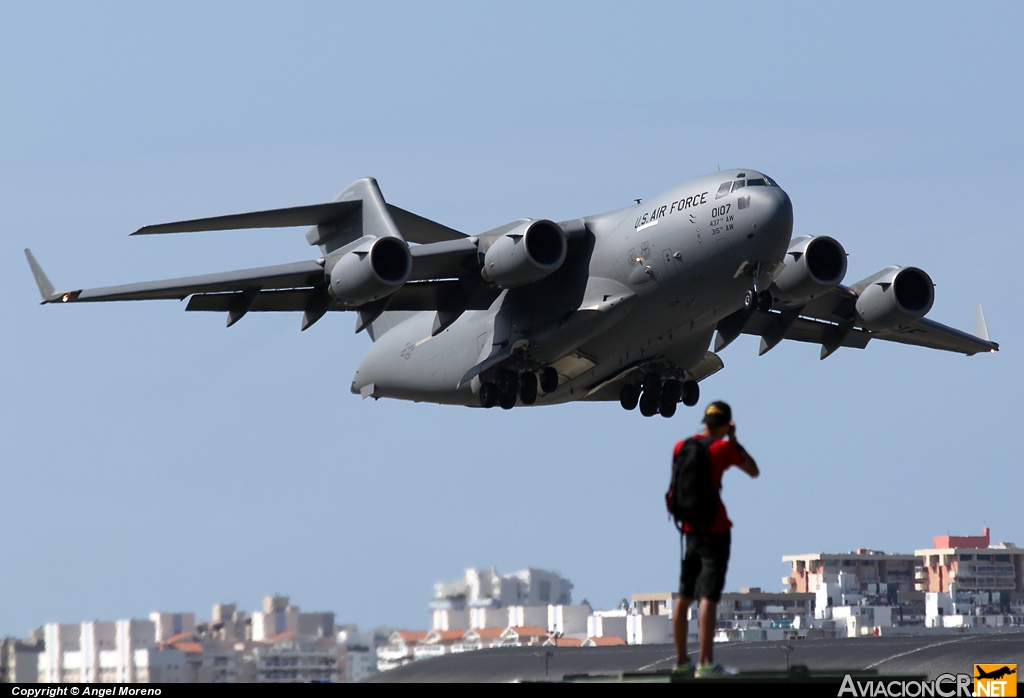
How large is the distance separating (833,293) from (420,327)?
7.63 m

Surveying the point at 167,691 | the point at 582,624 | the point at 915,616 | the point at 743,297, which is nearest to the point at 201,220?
the point at 743,297

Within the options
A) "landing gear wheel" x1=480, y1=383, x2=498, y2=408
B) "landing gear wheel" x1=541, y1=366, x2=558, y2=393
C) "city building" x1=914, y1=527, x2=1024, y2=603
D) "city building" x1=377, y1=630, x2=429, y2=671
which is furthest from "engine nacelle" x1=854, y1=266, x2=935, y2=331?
"city building" x1=914, y1=527, x2=1024, y2=603

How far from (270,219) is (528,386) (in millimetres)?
5901

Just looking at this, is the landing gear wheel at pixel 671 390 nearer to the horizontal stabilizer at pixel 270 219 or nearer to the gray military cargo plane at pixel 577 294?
the gray military cargo plane at pixel 577 294

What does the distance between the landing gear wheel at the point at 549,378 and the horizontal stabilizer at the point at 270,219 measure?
5665 millimetres

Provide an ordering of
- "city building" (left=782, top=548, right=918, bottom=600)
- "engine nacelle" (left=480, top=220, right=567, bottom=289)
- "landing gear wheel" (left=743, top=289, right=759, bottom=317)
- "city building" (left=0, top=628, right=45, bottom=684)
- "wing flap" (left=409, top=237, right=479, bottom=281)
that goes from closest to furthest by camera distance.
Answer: "city building" (left=0, top=628, right=45, bottom=684), "landing gear wheel" (left=743, top=289, right=759, bottom=317), "engine nacelle" (left=480, top=220, right=567, bottom=289), "wing flap" (left=409, top=237, right=479, bottom=281), "city building" (left=782, top=548, right=918, bottom=600)

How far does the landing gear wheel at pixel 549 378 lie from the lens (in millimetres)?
24125

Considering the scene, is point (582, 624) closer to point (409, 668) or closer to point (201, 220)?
point (409, 668)

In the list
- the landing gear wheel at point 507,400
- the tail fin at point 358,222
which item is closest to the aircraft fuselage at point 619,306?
the landing gear wheel at point 507,400

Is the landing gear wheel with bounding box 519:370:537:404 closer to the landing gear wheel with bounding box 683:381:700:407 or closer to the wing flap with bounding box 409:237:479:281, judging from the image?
the wing flap with bounding box 409:237:479:281

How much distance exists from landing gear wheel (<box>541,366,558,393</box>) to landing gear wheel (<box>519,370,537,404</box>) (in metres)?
0.16

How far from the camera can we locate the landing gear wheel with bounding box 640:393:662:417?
1000 inches

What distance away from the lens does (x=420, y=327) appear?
85.8 ft

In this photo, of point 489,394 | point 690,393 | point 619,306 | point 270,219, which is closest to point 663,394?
point 690,393
